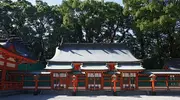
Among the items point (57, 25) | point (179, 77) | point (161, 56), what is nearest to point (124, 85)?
point (179, 77)

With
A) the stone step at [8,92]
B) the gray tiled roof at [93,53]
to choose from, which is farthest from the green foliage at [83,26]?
the stone step at [8,92]

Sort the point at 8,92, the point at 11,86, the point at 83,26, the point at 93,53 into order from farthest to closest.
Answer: the point at 83,26 → the point at 93,53 → the point at 11,86 → the point at 8,92

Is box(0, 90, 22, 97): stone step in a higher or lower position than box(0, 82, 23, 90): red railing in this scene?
lower

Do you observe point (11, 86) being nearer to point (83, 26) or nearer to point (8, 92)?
point (8, 92)

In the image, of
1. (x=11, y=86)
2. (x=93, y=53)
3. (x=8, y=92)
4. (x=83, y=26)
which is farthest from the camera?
(x=83, y=26)

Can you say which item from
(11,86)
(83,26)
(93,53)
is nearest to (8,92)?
(11,86)

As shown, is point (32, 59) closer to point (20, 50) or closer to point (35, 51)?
point (20, 50)

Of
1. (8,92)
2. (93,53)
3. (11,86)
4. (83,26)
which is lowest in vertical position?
(8,92)

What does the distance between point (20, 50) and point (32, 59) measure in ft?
6.01

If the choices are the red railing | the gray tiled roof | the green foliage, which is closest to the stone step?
the red railing

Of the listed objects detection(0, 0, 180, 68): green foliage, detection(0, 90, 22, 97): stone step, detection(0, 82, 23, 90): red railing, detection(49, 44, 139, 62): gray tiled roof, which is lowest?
detection(0, 90, 22, 97): stone step

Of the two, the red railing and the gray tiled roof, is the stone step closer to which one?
the red railing

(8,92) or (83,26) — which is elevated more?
(83,26)

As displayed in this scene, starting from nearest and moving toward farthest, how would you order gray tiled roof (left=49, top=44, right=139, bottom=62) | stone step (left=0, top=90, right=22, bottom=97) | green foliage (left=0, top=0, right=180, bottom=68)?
stone step (left=0, top=90, right=22, bottom=97)
gray tiled roof (left=49, top=44, right=139, bottom=62)
green foliage (left=0, top=0, right=180, bottom=68)
